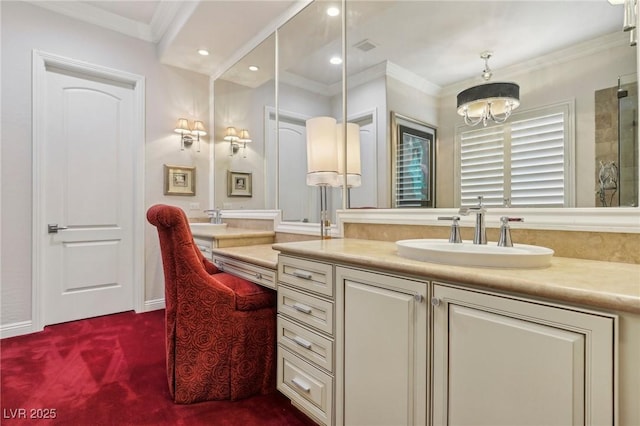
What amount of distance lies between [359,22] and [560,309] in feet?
6.32

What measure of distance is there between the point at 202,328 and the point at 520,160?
5.71ft

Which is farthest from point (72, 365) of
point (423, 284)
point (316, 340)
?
point (423, 284)

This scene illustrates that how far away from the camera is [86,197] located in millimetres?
3029

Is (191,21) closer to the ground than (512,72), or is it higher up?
higher up

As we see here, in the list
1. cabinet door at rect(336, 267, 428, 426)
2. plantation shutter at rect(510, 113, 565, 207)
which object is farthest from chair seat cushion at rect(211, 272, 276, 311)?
plantation shutter at rect(510, 113, 565, 207)

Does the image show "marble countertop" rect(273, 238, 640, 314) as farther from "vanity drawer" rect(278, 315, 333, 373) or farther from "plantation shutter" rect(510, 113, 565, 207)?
"vanity drawer" rect(278, 315, 333, 373)

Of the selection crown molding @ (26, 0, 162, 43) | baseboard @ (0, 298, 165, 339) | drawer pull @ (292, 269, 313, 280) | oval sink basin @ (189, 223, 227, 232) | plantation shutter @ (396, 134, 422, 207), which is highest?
crown molding @ (26, 0, 162, 43)

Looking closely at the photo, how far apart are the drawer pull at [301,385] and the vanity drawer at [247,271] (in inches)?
17.9

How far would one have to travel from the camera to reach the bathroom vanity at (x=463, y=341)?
0.70 metres

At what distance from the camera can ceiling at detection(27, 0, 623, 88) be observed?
4.11 feet

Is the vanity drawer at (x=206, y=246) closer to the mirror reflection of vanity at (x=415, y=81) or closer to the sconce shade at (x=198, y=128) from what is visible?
the mirror reflection of vanity at (x=415, y=81)

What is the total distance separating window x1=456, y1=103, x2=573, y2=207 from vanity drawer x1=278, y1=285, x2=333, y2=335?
824mm

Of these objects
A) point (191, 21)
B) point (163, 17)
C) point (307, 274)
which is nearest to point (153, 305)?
point (307, 274)

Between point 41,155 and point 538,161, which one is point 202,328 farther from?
point 41,155
